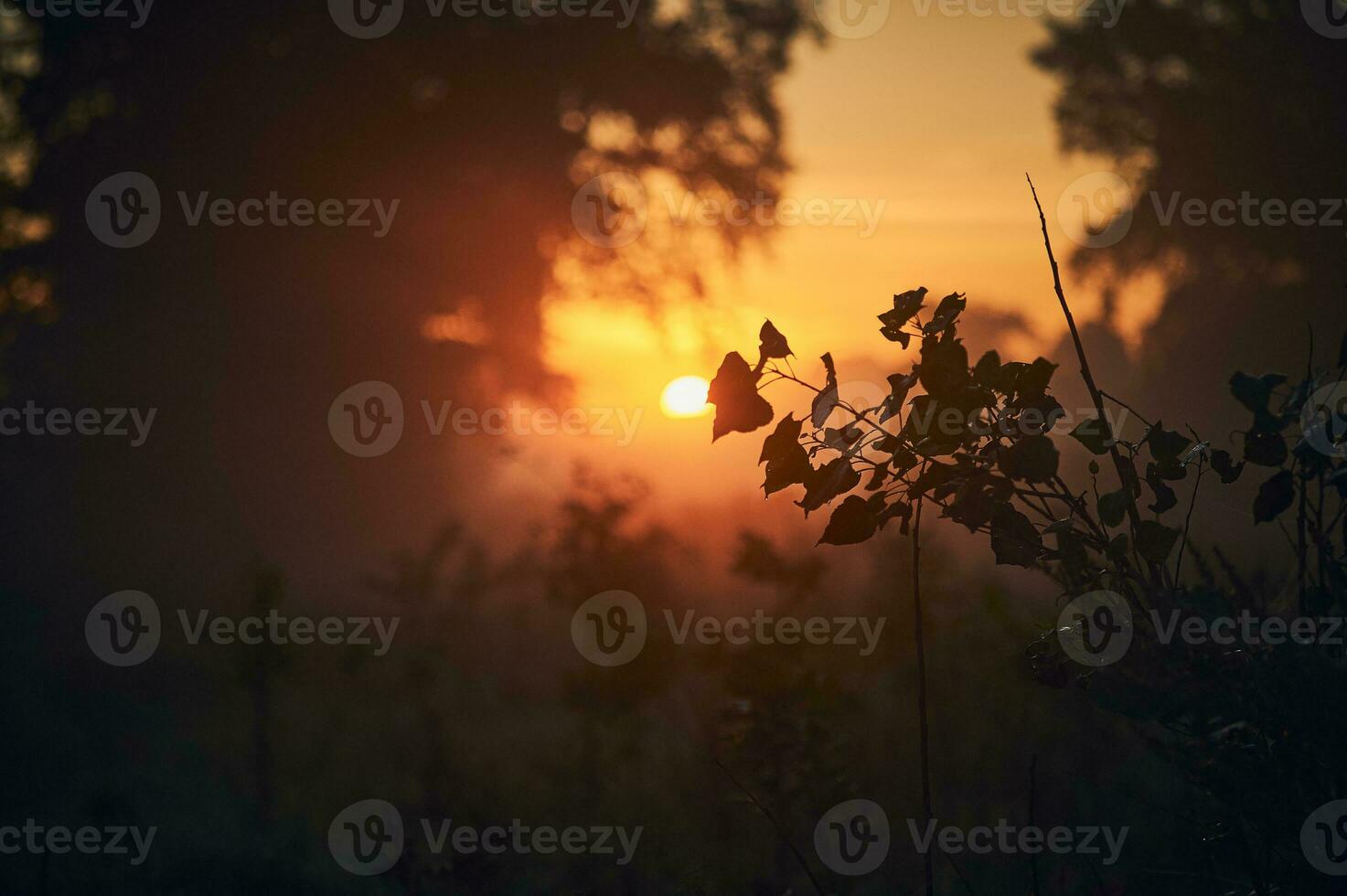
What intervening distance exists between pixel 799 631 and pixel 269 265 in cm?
742

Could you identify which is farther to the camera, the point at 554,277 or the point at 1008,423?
the point at 554,277

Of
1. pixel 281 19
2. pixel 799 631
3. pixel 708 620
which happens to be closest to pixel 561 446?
pixel 708 620

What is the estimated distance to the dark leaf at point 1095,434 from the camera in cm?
162

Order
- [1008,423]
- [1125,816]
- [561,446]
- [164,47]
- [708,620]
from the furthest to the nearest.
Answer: [164,47], [561,446], [708,620], [1125,816], [1008,423]

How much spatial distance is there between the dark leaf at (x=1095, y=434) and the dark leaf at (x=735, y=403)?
0.50 meters

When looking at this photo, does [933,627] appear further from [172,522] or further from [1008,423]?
[172,522]

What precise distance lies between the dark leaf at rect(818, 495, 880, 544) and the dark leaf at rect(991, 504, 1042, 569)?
200 mm

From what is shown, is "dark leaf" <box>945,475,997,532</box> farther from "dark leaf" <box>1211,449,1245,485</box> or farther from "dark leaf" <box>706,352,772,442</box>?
"dark leaf" <box>1211,449,1245,485</box>

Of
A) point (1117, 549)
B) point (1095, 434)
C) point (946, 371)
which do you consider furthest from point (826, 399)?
point (1117, 549)

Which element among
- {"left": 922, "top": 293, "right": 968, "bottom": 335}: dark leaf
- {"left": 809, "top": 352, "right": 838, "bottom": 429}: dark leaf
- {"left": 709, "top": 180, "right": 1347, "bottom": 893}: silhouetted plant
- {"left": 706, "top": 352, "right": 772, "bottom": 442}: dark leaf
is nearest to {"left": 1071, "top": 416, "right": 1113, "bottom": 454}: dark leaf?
{"left": 709, "top": 180, "right": 1347, "bottom": 893}: silhouetted plant

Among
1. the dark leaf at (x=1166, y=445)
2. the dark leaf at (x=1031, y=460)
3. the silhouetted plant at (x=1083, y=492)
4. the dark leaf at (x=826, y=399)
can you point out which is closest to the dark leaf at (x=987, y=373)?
the silhouetted plant at (x=1083, y=492)

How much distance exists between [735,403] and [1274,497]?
32.3 inches

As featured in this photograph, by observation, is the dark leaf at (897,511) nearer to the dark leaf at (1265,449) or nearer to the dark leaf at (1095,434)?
the dark leaf at (1095,434)

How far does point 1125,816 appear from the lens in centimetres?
475
